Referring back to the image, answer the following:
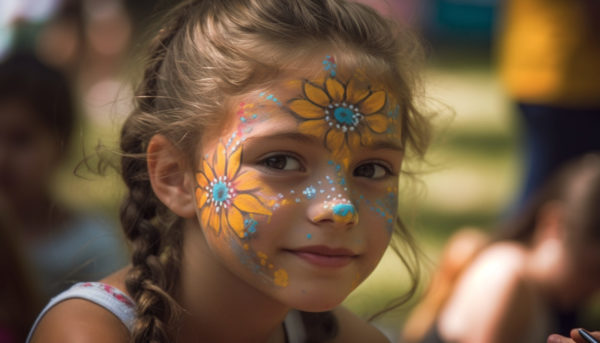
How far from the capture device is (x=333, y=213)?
165 centimetres

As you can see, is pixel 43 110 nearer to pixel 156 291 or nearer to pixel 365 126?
pixel 156 291

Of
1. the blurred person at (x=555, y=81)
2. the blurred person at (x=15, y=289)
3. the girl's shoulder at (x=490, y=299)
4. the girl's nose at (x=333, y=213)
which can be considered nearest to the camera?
the girl's nose at (x=333, y=213)

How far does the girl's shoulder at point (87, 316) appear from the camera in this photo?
173 cm

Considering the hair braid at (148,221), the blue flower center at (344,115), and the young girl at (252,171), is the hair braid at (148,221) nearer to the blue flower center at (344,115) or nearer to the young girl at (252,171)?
the young girl at (252,171)

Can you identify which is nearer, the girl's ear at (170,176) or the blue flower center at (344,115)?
the blue flower center at (344,115)

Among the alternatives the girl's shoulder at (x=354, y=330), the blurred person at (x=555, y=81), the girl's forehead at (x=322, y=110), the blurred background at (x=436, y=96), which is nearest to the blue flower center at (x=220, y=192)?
the girl's forehead at (x=322, y=110)

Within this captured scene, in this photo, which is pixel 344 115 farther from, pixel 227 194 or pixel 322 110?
pixel 227 194

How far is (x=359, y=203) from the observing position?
1731 millimetres

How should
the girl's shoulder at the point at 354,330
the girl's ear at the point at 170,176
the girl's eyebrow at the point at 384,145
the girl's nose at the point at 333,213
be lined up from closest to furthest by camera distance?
the girl's nose at the point at 333,213, the girl's eyebrow at the point at 384,145, the girl's ear at the point at 170,176, the girl's shoulder at the point at 354,330

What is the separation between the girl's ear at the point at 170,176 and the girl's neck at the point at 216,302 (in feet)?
0.23

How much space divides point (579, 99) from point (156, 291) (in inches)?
120

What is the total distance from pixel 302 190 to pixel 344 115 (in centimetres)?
19

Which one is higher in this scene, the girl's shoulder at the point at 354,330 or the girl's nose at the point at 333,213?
the girl's nose at the point at 333,213

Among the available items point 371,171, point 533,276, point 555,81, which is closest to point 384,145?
point 371,171
